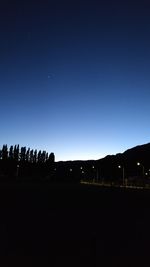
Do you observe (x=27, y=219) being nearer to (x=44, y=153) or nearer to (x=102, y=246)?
(x=102, y=246)

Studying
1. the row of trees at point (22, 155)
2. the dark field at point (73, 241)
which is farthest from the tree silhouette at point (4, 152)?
the dark field at point (73, 241)

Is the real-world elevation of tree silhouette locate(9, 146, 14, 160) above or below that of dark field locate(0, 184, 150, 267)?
above

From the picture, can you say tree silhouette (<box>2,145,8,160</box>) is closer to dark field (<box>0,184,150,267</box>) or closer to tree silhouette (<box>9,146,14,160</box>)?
tree silhouette (<box>9,146,14,160</box>)

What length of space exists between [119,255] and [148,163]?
566 ft

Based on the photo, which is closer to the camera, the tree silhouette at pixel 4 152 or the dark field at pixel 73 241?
the dark field at pixel 73 241

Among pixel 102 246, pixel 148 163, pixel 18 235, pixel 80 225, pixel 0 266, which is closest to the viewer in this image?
pixel 0 266

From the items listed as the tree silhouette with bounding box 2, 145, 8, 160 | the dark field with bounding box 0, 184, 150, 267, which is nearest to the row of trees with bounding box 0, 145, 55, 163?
the tree silhouette with bounding box 2, 145, 8, 160

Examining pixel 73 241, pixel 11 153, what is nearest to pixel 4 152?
pixel 11 153

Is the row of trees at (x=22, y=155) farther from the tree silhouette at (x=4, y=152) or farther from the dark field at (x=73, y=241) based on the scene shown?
the dark field at (x=73, y=241)

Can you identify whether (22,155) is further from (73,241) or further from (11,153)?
(73,241)

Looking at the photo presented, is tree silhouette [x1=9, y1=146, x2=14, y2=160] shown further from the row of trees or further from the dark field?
the dark field

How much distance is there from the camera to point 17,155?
169 metres

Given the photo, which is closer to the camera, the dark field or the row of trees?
the dark field

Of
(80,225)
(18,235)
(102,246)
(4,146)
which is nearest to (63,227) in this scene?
(80,225)
